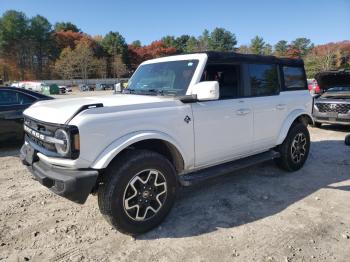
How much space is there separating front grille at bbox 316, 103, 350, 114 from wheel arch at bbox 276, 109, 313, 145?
12.2 feet

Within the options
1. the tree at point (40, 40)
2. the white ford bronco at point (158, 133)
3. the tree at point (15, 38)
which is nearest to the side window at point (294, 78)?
the white ford bronco at point (158, 133)

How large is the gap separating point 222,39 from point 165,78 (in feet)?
364

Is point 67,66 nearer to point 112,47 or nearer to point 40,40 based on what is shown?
point 40,40

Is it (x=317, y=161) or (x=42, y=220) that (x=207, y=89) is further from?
(x=317, y=161)

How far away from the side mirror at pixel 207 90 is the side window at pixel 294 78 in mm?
2334

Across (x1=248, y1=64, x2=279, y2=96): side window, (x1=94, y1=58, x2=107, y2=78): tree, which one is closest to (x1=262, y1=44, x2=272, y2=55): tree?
(x1=94, y1=58, x2=107, y2=78): tree

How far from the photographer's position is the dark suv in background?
8594 millimetres

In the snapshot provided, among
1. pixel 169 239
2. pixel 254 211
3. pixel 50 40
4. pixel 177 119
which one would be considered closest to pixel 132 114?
pixel 177 119

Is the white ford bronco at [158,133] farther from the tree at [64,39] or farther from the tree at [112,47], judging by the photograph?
the tree at [64,39]

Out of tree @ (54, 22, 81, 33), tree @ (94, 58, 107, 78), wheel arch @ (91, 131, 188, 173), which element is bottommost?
wheel arch @ (91, 131, 188, 173)

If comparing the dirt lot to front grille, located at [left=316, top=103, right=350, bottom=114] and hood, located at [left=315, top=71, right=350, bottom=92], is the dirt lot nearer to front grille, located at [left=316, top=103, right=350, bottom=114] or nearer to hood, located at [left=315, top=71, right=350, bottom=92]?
front grille, located at [left=316, top=103, right=350, bottom=114]

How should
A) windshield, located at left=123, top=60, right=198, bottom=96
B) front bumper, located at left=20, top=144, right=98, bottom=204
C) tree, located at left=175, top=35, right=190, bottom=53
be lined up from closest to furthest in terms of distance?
front bumper, located at left=20, top=144, right=98, bottom=204, windshield, located at left=123, top=60, right=198, bottom=96, tree, located at left=175, top=35, right=190, bottom=53

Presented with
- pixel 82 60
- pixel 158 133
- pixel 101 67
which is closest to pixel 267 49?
pixel 101 67

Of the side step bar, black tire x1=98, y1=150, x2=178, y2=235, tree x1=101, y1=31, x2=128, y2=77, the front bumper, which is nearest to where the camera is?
the front bumper
